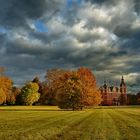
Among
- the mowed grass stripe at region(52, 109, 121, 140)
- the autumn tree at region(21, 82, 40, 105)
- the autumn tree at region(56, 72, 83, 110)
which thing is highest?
the autumn tree at region(21, 82, 40, 105)

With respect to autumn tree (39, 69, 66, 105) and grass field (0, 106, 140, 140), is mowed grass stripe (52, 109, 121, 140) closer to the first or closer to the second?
grass field (0, 106, 140, 140)

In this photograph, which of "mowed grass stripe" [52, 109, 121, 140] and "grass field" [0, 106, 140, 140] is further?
"grass field" [0, 106, 140, 140]

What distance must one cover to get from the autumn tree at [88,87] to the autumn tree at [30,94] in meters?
52.2

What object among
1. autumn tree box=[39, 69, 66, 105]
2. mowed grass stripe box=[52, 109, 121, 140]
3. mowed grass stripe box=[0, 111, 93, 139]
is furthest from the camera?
autumn tree box=[39, 69, 66, 105]

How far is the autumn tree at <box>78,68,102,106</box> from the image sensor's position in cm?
10062

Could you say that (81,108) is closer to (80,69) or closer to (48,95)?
(80,69)

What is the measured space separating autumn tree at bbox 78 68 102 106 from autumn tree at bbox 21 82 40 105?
52.2m

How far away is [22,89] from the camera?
537 ft

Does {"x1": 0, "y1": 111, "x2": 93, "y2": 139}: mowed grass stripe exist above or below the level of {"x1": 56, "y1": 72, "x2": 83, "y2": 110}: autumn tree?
below

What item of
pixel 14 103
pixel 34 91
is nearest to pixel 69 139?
pixel 34 91

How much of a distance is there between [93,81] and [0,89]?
30181 millimetres

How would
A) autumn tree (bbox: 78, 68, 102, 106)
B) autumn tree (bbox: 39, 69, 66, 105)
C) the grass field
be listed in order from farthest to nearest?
autumn tree (bbox: 39, 69, 66, 105) → autumn tree (bbox: 78, 68, 102, 106) → the grass field

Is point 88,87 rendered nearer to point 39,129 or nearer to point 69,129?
point 69,129

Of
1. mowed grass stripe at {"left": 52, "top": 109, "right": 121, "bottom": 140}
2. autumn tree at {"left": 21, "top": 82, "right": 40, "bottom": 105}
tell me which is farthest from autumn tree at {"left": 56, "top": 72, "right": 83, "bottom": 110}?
mowed grass stripe at {"left": 52, "top": 109, "right": 121, "bottom": 140}
